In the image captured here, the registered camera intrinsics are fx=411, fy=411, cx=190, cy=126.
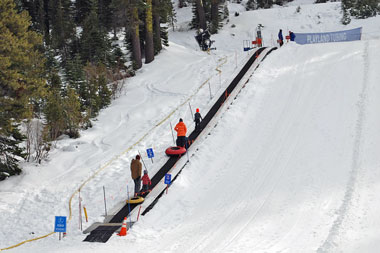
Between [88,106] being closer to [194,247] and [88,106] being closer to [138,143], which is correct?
[138,143]

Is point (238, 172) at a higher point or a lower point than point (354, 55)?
lower

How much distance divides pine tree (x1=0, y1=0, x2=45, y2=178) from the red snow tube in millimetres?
5827

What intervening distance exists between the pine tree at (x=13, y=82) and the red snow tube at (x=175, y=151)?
5827 millimetres

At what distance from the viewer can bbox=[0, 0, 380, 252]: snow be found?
1109 cm

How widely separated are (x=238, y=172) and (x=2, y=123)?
30.5 feet

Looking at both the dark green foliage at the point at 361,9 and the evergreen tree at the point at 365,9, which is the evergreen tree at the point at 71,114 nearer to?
the dark green foliage at the point at 361,9

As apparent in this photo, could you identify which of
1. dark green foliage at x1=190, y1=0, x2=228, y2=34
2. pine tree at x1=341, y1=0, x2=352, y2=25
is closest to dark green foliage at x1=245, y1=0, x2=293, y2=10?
dark green foliage at x1=190, y1=0, x2=228, y2=34

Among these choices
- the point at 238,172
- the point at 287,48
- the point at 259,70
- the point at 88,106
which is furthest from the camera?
the point at 287,48

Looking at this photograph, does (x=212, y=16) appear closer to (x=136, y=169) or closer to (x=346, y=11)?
(x=346, y=11)

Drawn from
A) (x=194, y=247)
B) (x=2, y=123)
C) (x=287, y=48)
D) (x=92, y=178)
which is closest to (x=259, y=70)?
(x=287, y=48)

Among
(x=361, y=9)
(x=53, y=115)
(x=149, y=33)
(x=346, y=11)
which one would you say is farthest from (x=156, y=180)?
(x=346, y=11)

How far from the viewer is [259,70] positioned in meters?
26.4

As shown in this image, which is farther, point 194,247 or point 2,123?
point 2,123

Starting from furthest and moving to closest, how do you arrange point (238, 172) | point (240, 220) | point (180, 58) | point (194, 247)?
point (180, 58), point (238, 172), point (240, 220), point (194, 247)
